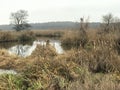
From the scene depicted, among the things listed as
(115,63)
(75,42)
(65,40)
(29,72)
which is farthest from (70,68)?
(65,40)

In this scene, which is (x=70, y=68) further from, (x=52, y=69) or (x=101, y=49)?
(x=101, y=49)

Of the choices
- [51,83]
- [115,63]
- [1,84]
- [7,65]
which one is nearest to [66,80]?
[51,83]

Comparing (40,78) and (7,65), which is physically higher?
(40,78)

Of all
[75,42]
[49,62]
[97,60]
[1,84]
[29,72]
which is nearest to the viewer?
[1,84]

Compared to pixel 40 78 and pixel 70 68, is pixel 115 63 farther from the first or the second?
pixel 40 78

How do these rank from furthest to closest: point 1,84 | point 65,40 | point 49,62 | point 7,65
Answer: point 65,40 → point 7,65 → point 49,62 → point 1,84

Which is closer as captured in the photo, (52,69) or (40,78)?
(40,78)

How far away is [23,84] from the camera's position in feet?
26.6

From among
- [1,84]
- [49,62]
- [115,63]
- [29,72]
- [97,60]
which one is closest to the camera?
[1,84]

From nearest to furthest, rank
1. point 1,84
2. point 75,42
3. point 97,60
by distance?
1. point 1,84
2. point 97,60
3. point 75,42

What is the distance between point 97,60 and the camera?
11016 millimetres

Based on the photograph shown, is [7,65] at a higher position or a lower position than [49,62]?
lower

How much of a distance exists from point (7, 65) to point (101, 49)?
576 cm

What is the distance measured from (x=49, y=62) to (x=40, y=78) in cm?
113
